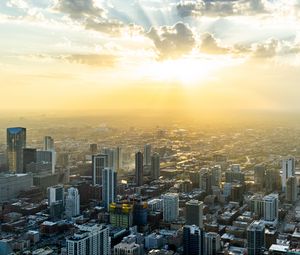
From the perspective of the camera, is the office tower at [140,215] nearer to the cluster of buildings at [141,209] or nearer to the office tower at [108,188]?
the cluster of buildings at [141,209]

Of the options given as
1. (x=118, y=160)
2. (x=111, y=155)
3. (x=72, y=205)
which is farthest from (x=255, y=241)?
(x=118, y=160)

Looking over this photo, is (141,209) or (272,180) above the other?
(272,180)

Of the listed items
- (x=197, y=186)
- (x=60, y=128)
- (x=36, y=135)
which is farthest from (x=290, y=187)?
(x=60, y=128)

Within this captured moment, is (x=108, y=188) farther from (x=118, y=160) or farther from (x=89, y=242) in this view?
(x=118, y=160)

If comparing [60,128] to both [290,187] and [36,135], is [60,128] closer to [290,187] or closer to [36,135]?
[36,135]

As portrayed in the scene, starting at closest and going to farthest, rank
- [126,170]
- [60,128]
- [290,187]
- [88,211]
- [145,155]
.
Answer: [88,211] → [290,187] → [126,170] → [145,155] → [60,128]

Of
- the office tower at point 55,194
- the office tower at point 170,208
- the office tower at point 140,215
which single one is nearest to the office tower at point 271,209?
the office tower at point 170,208
